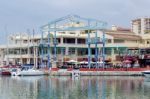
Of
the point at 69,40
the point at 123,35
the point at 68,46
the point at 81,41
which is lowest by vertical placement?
the point at 68,46

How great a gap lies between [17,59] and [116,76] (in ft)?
132

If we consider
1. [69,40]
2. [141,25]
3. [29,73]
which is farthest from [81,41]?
[141,25]

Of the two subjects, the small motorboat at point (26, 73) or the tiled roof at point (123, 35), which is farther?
the tiled roof at point (123, 35)

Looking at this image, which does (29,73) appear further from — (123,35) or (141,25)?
(141,25)

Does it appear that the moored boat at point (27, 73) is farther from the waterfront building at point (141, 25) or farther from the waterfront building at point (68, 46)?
the waterfront building at point (141, 25)

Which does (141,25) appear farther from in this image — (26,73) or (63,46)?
(26,73)

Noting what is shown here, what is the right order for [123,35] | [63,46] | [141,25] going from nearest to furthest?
[63,46]
[123,35]
[141,25]

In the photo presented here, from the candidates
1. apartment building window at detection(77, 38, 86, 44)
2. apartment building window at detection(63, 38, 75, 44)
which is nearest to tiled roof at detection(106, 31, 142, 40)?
apartment building window at detection(77, 38, 86, 44)

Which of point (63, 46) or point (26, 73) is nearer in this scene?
point (26, 73)

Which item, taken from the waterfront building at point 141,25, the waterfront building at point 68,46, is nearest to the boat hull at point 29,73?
the waterfront building at point 68,46

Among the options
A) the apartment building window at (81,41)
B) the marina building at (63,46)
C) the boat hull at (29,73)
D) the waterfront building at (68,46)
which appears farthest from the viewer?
the apartment building window at (81,41)

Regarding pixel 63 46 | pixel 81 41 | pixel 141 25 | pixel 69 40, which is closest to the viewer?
pixel 63 46

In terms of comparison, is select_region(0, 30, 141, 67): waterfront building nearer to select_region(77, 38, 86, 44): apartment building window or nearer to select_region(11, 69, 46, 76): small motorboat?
select_region(77, 38, 86, 44): apartment building window

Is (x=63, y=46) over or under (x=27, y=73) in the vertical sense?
over
